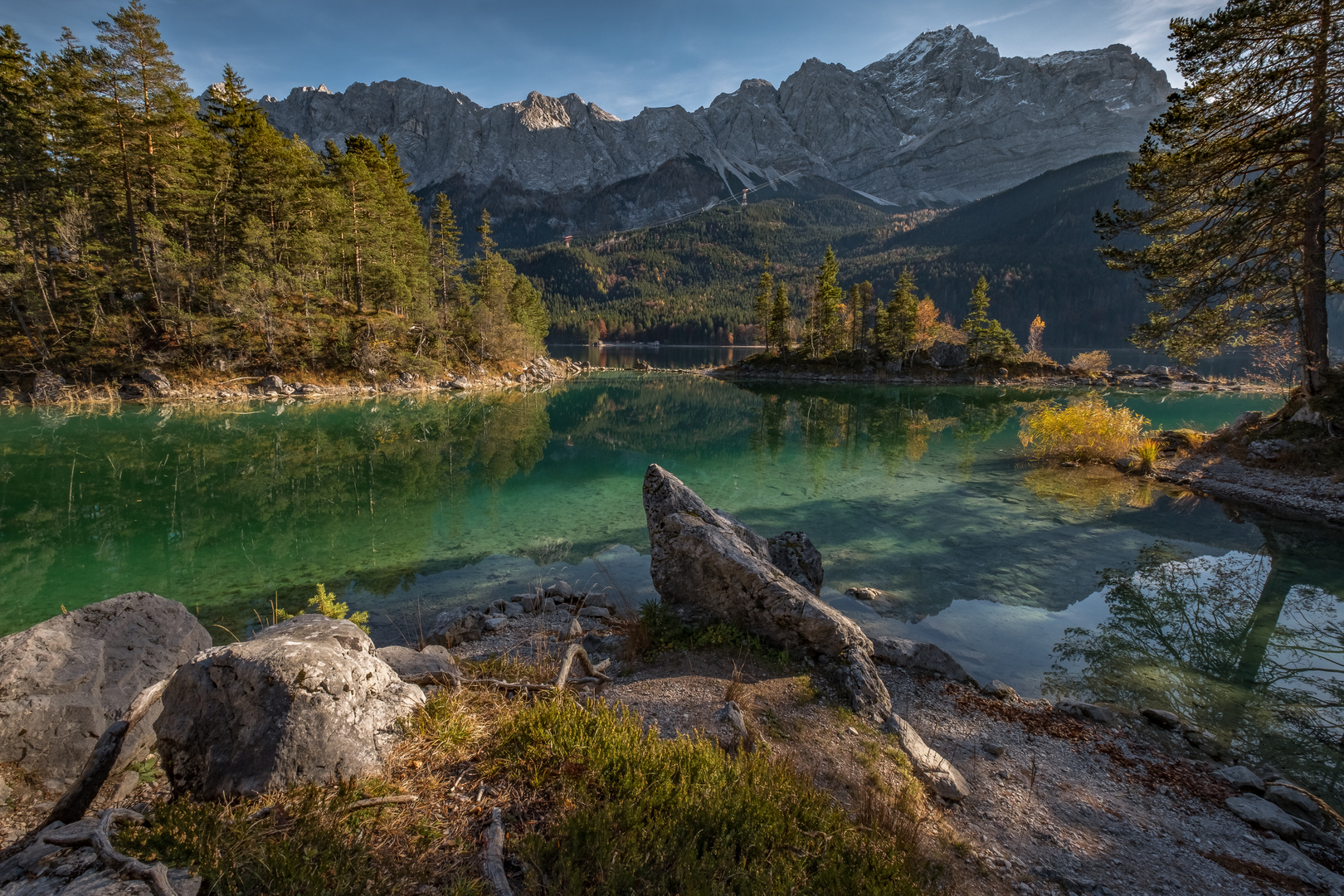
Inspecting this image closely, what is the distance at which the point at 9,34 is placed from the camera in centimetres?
3419

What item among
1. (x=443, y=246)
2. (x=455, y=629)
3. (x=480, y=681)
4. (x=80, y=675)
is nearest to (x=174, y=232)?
(x=443, y=246)

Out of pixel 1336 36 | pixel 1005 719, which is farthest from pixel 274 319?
pixel 1336 36

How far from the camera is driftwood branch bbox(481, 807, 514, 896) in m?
2.88

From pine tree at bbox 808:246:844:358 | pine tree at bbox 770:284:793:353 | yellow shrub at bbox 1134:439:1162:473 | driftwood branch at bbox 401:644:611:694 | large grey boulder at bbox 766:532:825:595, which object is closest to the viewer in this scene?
driftwood branch at bbox 401:644:611:694

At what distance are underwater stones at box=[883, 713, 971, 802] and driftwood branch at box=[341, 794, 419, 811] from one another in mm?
4823

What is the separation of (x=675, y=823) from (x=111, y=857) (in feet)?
9.56

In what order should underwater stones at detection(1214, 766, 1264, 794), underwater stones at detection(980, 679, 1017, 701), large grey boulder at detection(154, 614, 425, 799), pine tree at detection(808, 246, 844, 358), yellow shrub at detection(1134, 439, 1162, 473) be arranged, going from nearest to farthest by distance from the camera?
large grey boulder at detection(154, 614, 425, 799), underwater stones at detection(1214, 766, 1264, 794), underwater stones at detection(980, 679, 1017, 701), yellow shrub at detection(1134, 439, 1162, 473), pine tree at detection(808, 246, 844, 358)

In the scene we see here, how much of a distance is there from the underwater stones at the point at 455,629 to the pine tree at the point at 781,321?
69804 millimetres

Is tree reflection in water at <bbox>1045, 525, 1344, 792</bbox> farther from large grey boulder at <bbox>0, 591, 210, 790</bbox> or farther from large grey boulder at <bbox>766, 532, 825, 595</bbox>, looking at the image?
large grey boulder at <bbox>0, 591, 210, 790</bbox>

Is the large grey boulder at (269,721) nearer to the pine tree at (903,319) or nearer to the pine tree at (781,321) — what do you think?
the pine tree at (903,319)

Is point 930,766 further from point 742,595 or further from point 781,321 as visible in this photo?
point 781,321

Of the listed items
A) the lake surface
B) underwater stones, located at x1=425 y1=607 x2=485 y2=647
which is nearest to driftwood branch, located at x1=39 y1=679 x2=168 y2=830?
underwater stones, located at x1=425 y1=607 x2=485 y2=647

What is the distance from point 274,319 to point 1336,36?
192ft

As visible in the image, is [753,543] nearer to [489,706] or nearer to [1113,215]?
[489,706]
